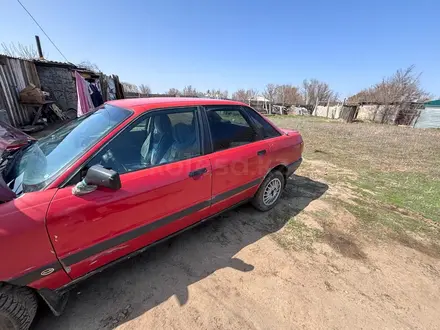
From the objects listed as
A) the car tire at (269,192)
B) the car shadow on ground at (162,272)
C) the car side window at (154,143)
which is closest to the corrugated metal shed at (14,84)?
the car side window at (154,143)

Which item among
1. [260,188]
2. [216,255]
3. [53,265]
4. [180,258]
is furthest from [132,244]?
[260,188]

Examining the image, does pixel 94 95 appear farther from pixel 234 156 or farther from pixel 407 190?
pixel 407 190

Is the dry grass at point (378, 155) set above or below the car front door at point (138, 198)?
below

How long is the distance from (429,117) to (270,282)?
67.3ft

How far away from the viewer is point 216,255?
242cm

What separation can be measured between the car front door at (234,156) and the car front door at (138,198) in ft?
0.57

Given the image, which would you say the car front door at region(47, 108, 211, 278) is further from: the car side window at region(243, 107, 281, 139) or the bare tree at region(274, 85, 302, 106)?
the bare tree at region(274, 85, 302, 106)

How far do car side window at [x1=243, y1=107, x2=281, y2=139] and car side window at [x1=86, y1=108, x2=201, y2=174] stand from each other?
96 cm

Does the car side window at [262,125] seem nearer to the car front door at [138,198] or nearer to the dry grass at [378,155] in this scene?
the car front door at [138,198]

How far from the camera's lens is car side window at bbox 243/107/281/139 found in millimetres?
2938

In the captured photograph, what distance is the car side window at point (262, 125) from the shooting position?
294 cm

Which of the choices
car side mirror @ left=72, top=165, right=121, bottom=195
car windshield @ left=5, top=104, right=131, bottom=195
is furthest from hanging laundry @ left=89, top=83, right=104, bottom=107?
car side mirror @ left=72, top=165, right=121, bottom=195

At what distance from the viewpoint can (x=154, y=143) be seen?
6.91 ft

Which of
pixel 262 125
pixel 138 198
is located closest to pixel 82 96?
pixel 262 125
